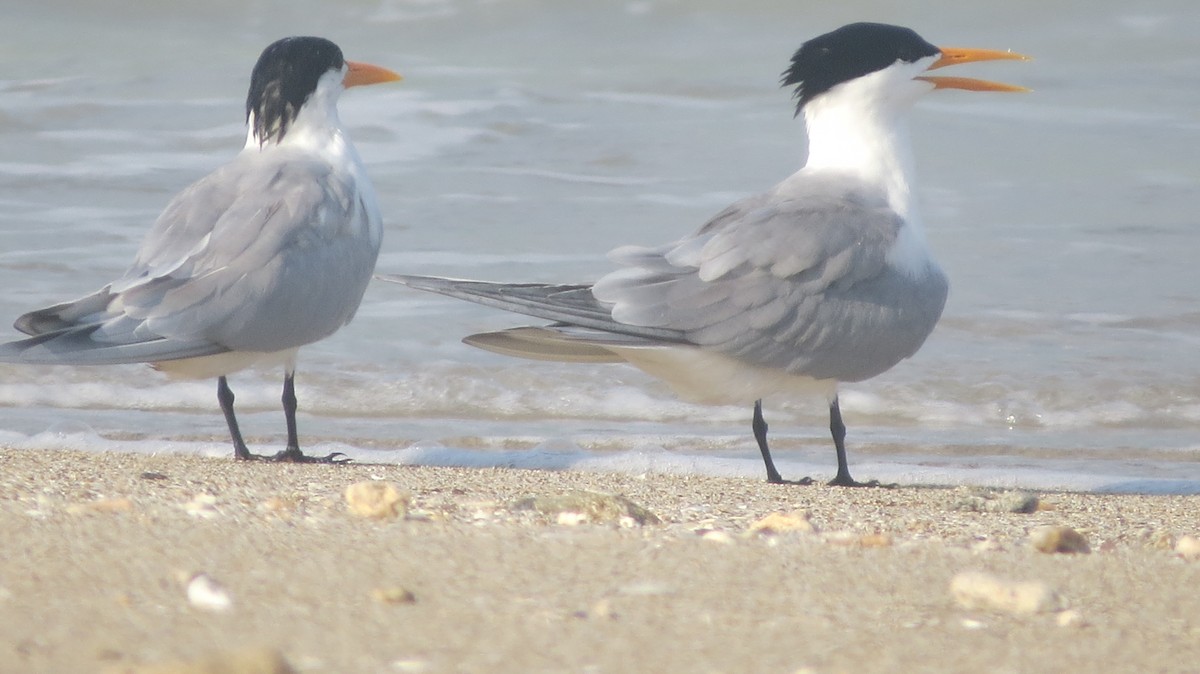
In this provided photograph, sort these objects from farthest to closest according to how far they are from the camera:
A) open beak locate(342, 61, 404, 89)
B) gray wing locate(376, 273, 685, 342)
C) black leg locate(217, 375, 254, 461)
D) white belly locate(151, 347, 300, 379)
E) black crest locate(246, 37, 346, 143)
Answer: open beak locate(342, 61, 404, 89) < black crest locate(246, 37, 346, 143) < black leg locate(217, 375, 254, 461) < white belly locate(151, 347, 300, 379) < gray wing locate(376, 273, 685, 342)

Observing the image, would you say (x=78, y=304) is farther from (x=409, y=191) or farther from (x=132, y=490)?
(x=409, y=191)

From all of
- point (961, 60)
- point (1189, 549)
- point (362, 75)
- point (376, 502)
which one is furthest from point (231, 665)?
point (362, 75)

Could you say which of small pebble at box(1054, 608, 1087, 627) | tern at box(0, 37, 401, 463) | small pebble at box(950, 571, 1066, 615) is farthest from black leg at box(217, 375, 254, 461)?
small pebble at box(1054, 608, 1087, 627)

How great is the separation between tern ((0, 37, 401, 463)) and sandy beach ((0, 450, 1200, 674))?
3.18ft

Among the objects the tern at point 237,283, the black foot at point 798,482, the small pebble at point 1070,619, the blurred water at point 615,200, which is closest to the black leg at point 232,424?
the tern at point 237,283

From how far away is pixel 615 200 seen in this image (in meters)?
8.24

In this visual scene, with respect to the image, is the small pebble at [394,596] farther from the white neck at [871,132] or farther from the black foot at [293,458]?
the white neck at [871,132]

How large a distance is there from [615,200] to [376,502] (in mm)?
5514

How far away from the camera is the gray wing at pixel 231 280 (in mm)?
4195

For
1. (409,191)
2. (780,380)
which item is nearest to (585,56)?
(409,191)

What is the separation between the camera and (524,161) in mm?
9078

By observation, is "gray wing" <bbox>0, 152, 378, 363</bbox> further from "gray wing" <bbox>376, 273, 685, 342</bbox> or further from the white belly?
"gray wing" <bbox>376, 273, 685, 342</bbox>

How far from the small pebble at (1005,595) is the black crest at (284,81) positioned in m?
3.16

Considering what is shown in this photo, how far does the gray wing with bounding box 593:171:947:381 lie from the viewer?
13.6 feet
